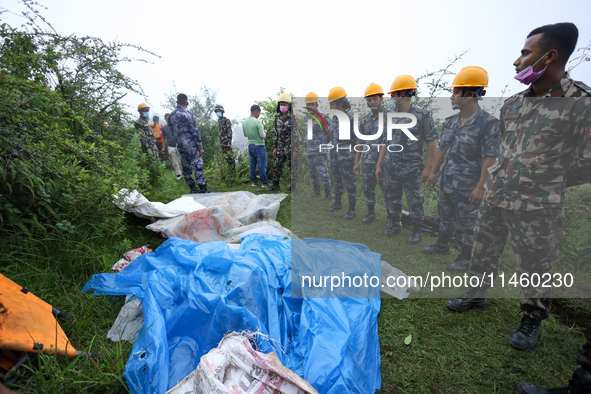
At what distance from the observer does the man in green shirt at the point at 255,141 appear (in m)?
5.95

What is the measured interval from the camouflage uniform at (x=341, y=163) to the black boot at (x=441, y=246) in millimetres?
728

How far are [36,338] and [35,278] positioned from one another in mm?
941

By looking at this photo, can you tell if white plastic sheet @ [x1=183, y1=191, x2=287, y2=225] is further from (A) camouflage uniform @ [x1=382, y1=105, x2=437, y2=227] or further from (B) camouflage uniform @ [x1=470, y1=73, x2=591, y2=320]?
(B) camouflage uniform @ [x1=470, y1=73, x2=591, y2=320]

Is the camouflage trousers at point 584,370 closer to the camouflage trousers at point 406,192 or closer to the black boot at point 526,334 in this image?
the black boot at point 526,334

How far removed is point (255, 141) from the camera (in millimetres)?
6070

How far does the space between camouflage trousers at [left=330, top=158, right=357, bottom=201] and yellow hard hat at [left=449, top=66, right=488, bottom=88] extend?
923 mm

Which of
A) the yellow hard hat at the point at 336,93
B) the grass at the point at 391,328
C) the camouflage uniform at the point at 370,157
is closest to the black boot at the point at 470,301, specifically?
the grass at the point at 391,328

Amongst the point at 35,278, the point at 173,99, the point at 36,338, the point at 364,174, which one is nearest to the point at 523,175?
the point at 364,174

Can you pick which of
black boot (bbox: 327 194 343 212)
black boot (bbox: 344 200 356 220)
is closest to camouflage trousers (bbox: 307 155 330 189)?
black boot (bbox: 327 194 343 212)

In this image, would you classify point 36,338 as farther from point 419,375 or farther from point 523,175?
point 523,175

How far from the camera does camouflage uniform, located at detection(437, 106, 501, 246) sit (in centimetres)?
181

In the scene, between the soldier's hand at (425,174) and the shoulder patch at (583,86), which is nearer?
the shoulder patch at (583,86)

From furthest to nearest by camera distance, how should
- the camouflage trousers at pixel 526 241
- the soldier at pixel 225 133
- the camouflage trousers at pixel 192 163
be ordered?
the soldier at pixel 225 133 → the camouflage trousers at pixel 192 163 → the camouflage trousers at pixel 526 241

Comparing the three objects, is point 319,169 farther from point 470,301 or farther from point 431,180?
point 470,301
